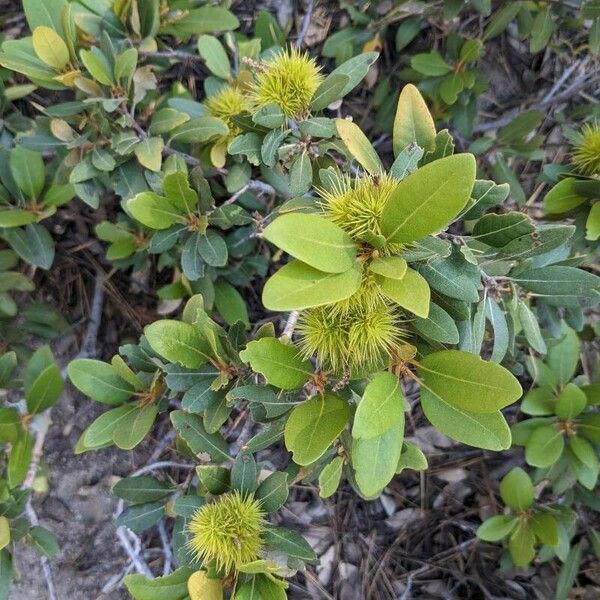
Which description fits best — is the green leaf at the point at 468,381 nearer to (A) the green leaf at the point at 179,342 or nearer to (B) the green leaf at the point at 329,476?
(B) the green leaf at the point at 329,476

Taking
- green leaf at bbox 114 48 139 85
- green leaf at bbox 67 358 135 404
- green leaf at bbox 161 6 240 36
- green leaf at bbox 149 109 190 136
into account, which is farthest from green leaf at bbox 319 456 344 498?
green leaf at bbox 161 6 240 36

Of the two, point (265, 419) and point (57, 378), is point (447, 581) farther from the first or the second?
point (57, 378)

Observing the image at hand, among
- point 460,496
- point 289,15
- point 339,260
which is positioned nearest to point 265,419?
point 339,260

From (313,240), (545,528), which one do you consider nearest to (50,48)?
(313,240)

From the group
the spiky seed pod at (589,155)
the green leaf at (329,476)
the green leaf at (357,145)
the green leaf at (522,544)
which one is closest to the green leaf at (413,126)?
the green leaf at (357,145)

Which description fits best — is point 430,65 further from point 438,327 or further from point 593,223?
point 438,327

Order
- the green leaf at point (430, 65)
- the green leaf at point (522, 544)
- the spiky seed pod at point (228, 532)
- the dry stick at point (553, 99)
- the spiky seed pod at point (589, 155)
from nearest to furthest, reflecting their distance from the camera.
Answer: the spiky seed pod at point (228, 532)
the spiky seed pod at point (589, 155)
the green leaf at point (522, 544)
the green leaf at point (430, 65)
the dry stick at point (553, 99)

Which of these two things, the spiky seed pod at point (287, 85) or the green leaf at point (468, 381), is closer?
the green leaf at point (468, 381)
